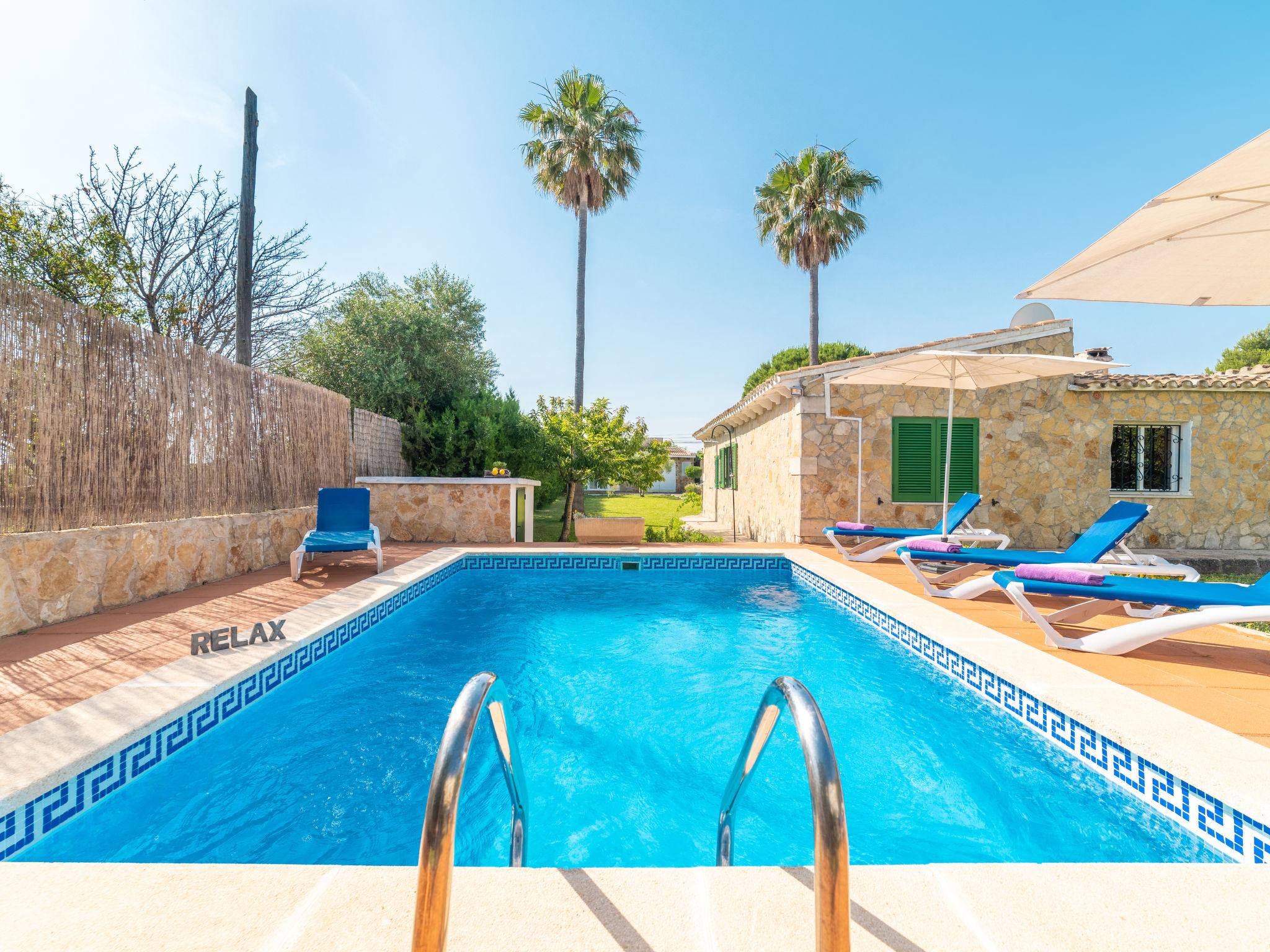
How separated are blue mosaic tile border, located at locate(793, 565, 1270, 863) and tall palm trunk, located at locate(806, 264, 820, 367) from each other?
56.0 ft

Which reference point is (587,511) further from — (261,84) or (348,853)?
(348,853)

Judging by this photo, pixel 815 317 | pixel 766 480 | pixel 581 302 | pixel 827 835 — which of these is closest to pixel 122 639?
pixel 827 835

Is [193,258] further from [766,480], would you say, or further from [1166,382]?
[1166,382]

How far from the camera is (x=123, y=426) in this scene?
5777 mm

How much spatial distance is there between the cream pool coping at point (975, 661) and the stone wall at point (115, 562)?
1932mm

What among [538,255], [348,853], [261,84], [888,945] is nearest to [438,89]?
[261,84]

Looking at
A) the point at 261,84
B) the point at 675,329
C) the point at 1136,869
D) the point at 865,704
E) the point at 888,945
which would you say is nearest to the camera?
the point at 888,945

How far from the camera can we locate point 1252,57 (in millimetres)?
11172

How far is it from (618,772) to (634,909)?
6.30 feet

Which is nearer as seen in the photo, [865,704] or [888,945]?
[888,945]

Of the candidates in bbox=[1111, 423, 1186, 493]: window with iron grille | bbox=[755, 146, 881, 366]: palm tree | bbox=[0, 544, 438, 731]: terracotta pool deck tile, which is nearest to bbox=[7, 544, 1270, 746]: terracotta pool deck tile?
bbox=[0, 544, 438, 731]: terracotta pool deck tile

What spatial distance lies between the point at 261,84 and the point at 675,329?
1941 centimetres

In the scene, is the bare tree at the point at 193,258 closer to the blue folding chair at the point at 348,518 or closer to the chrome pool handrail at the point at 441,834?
the blue folding chair at the point at 348,518

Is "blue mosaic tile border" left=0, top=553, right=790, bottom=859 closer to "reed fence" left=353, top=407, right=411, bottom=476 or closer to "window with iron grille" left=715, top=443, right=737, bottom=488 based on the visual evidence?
"reed fence" left=353, top=407, right=411, bottom=476
